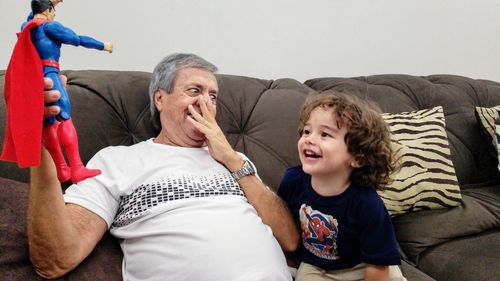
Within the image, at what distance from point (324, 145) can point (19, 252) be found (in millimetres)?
693

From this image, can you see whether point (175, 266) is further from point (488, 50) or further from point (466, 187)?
point (488, 50)

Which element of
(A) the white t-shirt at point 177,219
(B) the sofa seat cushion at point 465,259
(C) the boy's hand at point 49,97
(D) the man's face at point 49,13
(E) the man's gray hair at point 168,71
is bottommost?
(B) the sofa seat cushion at point 465,259

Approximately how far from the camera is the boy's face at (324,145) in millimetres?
958

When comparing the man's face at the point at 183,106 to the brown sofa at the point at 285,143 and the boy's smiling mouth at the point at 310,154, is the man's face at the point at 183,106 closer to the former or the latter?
the brown sofa at the point at 285,143

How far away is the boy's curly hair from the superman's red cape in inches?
25.6

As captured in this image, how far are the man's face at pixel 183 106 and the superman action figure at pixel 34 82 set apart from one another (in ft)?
1.70

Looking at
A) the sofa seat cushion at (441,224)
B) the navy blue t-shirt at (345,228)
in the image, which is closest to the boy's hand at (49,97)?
the navy blue t-shirt at (345,228)

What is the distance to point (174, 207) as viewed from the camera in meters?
0.93

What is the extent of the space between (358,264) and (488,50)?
6.25 ft

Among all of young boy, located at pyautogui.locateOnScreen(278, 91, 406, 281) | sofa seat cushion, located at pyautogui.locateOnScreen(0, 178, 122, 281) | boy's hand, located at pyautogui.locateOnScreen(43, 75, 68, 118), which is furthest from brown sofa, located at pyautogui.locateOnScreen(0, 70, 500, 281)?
boy's hand, located at pyautogui.locateOnScreen(43, 75, 68, 118)

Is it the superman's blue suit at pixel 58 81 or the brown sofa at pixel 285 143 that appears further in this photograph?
the brown sofa at pixel 285 143

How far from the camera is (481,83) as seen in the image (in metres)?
1.90

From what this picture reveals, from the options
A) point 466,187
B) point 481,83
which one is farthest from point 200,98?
point 481,83

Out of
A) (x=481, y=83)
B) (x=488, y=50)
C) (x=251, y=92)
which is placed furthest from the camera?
(x=488, y=50)
